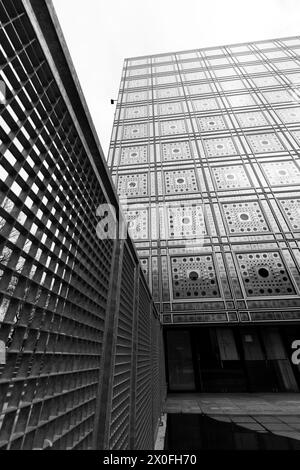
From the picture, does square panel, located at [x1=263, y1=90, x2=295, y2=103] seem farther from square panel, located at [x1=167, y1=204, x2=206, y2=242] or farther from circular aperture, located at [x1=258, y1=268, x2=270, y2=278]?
circular aperture, located at [x1=258, y1=268, x2=270, y2=278]

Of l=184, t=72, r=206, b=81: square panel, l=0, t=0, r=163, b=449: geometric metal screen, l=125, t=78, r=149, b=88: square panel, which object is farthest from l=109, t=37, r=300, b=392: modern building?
l=0, t=0, r=163, b=449: geometric metal screen

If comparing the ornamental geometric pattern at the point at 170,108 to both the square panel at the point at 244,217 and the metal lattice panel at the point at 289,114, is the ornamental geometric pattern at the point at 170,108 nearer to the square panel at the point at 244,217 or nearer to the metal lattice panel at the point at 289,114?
the metal lattice panel at the point at 289,114

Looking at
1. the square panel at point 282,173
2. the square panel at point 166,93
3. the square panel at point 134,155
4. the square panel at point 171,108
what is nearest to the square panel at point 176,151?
the square panel at point 134,155

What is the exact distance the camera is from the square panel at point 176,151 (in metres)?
11.7

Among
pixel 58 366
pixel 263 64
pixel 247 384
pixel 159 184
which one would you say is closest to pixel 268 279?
pixel 247 384

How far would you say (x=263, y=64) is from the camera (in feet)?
51.0

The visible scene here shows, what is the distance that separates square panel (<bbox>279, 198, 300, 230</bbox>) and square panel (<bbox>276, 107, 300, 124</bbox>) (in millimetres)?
5371

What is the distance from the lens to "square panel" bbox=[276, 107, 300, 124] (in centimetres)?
1217

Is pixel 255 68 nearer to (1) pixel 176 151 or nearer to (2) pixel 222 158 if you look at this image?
(2) pixel 222 158

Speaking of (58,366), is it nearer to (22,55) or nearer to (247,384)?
(22,55)

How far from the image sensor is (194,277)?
843 centimetres

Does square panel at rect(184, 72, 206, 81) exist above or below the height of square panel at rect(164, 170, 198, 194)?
above

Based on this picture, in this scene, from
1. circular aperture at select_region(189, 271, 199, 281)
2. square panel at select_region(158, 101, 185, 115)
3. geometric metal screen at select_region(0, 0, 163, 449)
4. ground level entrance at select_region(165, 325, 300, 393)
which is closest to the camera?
geometric metal screen at select_region(0, 0, 163, 449)

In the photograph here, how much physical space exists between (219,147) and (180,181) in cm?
292
